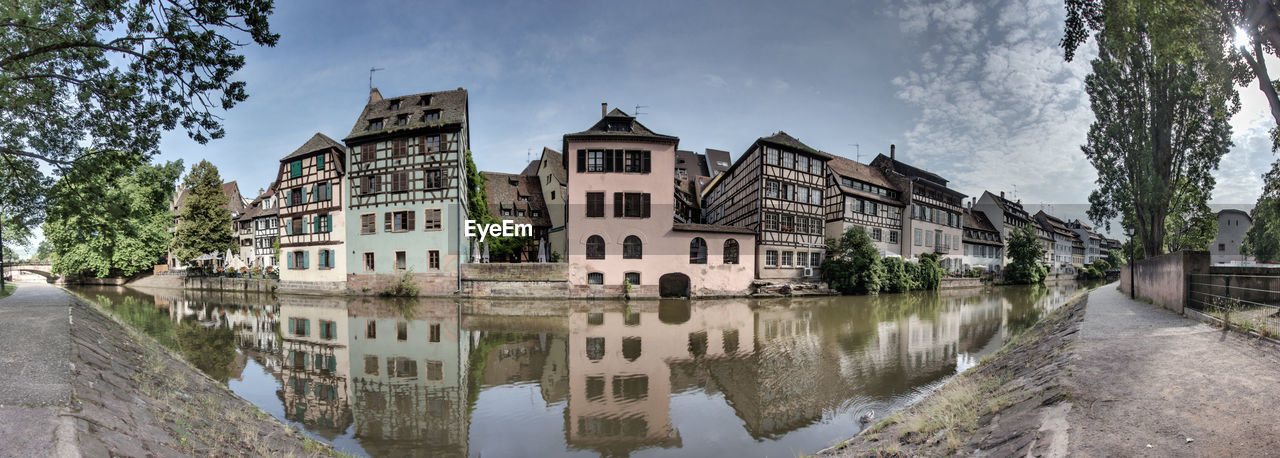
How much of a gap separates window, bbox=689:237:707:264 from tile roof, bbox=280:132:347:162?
73.2ft

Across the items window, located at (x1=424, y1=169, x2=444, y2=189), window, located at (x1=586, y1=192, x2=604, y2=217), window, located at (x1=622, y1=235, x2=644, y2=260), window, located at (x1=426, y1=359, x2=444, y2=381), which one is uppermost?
window, located at (x1=424, y1=169, x2=444, y2=189)

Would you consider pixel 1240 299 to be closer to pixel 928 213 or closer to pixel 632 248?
pixel 632 248

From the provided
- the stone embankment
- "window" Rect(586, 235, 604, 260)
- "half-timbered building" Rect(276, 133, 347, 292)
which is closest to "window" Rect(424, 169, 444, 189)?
"half-timbered building" Rect(276, 133, 347, 292)

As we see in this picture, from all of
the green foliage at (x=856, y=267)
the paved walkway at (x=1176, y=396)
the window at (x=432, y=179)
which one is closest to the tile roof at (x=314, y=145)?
the window at (x=432, y=179)

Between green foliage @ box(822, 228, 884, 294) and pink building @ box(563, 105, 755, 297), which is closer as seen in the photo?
pink building @ box(563, 105, 755, 297)

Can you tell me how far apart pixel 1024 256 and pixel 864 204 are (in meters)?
21.9

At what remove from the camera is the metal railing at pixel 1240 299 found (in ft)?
26.8

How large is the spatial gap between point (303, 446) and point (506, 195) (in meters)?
31.6

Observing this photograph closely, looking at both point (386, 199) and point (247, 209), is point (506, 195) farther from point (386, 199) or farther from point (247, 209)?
point (247, 209)

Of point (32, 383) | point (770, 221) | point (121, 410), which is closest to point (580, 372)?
point (121, 410)

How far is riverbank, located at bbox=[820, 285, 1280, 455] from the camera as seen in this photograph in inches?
163

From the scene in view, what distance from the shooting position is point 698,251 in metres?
27.1

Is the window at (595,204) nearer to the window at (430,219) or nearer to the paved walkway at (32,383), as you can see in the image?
the window at (430,219)

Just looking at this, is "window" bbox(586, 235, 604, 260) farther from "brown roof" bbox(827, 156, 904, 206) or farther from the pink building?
→ "brown roof" bbox(827, 156, 904, 206)
